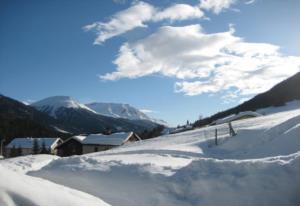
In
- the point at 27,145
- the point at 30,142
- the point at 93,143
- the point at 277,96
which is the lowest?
the point at 93,143

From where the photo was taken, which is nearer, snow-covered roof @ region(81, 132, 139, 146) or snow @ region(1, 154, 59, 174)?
snow @ region(1, 154, 59, 174)

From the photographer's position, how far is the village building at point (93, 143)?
7025cm

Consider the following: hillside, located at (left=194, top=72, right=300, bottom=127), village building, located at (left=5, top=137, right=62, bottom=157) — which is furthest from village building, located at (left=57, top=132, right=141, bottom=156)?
hillside, located at (left=194, top=72, right=300, bottom=127)

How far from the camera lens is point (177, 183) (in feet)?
36.5

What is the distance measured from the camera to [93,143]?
72000 mm

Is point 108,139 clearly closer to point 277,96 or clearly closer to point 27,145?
point 27,145

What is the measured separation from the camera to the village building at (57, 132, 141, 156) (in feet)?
230

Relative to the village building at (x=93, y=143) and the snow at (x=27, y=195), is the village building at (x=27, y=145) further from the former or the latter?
the snow at (x=27, y=195)

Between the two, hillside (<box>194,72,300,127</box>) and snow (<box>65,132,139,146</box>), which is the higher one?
hillside (<box>194,72,300,127</box>)

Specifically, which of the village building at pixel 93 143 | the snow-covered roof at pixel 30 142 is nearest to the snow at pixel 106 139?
the village building at pixel 93 143

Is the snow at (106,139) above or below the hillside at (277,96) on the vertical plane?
below

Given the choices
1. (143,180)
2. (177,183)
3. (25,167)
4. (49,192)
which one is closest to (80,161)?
(25,167)

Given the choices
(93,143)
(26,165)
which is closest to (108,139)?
(93,143)

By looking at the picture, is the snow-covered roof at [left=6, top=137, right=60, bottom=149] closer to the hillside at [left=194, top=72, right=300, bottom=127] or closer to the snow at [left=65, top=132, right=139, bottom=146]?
the snow at [left=65, top=132, right=139, bottom=146]
